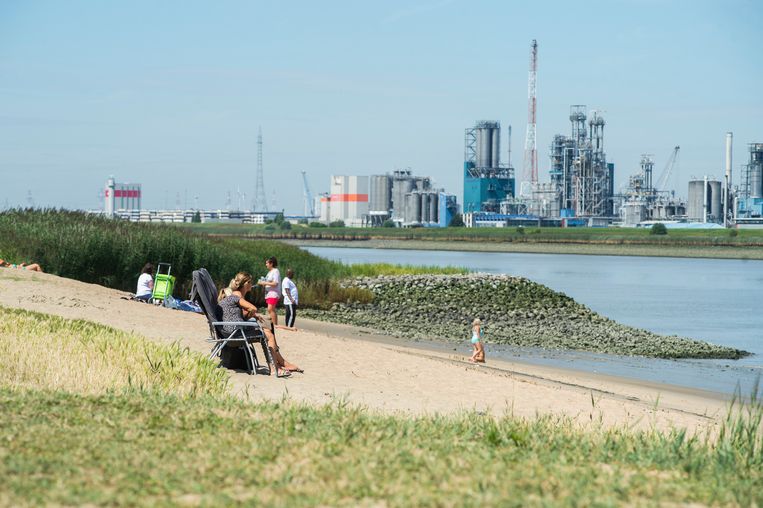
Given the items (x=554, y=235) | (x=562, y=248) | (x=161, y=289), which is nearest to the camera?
(x=161, y=289)

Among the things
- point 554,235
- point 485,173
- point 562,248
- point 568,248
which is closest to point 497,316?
point 568,248

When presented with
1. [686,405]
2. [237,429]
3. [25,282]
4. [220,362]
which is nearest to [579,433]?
[237,429]

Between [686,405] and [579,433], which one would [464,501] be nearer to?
[579,433]

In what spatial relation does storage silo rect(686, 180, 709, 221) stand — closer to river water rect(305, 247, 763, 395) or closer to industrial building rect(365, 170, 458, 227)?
industrial building rect(365, 170, 458, 227)

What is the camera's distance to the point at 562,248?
116438mm

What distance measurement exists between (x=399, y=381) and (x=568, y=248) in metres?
104

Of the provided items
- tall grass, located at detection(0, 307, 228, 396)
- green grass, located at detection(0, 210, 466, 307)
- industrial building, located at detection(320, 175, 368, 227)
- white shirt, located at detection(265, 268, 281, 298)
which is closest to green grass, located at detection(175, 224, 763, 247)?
industrial building, located at detection(320, 175, 368, 227)

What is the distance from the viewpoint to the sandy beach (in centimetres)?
1146

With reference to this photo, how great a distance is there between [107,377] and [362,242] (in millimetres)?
126467

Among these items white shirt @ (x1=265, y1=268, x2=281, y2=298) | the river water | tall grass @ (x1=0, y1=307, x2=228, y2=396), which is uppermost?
white shirt @ (x1=265, y1=268, x2=281, y2=298)

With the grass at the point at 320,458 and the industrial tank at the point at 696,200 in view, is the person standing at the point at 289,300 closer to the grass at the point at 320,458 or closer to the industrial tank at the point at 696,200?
the grass at the point at 320,458

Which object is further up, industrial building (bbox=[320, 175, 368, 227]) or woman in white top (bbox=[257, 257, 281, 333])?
industrial building (bbox=[320, 175, 368, 227])

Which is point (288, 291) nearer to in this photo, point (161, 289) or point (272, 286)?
point (272, 286)

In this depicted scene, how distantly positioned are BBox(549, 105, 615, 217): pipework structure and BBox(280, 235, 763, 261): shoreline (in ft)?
109
